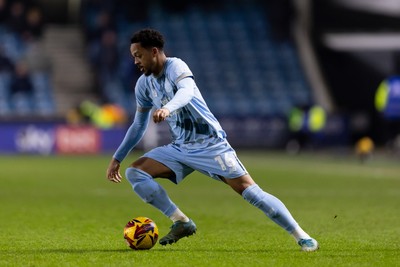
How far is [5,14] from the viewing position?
1489 inches

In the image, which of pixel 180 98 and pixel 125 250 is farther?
pixel 125 250

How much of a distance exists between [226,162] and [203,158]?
22 centimetres

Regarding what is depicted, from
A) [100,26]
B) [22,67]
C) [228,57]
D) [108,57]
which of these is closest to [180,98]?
[22,67]

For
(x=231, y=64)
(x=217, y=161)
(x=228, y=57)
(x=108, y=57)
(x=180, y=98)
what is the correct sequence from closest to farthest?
(x=180, y=98)
(x=217, y=161)
(x=108, y=57)
(x=231, y=64)
(x=228, y=57)

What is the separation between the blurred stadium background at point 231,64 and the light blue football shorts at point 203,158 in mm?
23200

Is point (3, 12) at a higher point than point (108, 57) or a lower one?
higher

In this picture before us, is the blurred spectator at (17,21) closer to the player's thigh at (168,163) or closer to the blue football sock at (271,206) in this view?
the player's thigh at (168,163)

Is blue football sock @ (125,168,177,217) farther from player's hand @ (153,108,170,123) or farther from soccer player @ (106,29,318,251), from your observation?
player's hand @ (153,108,170,123)

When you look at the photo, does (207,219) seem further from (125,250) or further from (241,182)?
(241,182)

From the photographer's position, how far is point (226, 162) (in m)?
8.45

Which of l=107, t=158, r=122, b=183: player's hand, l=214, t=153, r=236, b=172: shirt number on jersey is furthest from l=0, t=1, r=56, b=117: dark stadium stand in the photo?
l=214, t=153, r=236, b=172: shirt number on jersey

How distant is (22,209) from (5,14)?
25.7 meters

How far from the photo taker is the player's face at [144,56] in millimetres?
8383

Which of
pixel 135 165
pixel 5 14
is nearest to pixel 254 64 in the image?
pixel 5 14
